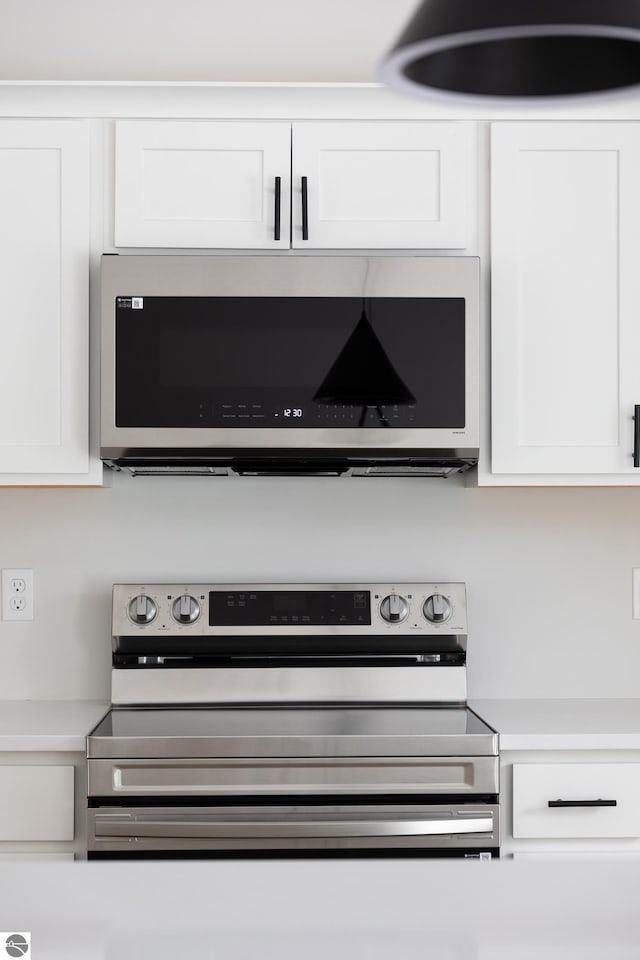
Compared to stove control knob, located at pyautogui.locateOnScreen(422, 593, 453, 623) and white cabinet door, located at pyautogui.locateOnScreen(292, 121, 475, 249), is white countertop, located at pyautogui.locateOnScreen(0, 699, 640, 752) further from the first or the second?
white cabinet door, located at pyautogui.locateOnScreen(292, 121, 475, 249)

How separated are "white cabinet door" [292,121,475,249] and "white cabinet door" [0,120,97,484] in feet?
1.69

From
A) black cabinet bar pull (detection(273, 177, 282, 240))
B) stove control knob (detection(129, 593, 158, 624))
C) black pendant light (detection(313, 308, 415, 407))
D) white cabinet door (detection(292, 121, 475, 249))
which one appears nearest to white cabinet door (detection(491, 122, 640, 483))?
white cabinet door (detection(292, 121, 475, 249))

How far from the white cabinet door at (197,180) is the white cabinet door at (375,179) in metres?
0.06

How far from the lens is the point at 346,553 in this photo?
8.00 ft

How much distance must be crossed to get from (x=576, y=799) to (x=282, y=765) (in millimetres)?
631

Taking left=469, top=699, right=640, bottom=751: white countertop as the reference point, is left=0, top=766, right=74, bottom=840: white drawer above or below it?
below

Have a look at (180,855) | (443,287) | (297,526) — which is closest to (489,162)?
(443,287)

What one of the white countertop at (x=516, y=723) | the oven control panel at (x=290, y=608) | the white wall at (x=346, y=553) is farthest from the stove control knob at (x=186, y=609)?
the white countertop at (x=516, y=723)

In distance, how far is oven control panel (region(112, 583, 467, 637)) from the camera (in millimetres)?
2307

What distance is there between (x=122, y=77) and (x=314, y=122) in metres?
0.68

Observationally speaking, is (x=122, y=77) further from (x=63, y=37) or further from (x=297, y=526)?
(x=297, y=526)

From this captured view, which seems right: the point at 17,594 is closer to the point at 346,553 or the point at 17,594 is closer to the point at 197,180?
the point at 346,553

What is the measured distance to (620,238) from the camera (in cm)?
215

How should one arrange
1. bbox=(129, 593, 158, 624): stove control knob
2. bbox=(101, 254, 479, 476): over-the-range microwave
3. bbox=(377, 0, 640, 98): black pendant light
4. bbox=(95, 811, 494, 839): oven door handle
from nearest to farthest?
bbox=(377, 0, 640, 98): black pendant light, bbox=(95, 811, 494, 839): oven door handle, bbox=(101, 254, 479, 476): over-the-range microwave, bbox=(129, 593, 158, 624): stove control knob
